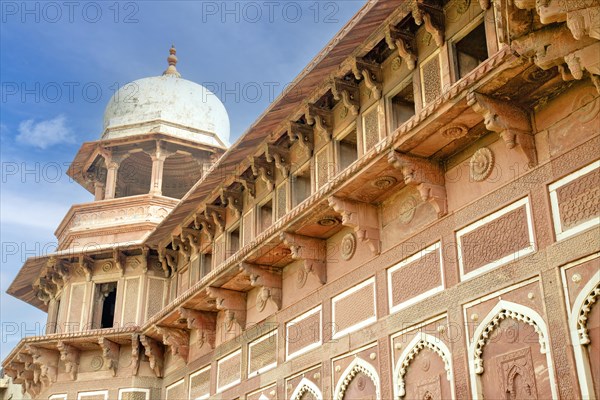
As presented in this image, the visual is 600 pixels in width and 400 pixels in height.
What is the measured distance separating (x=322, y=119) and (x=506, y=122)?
140 inches

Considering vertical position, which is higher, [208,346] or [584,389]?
[208,346]

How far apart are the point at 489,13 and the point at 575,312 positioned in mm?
3156

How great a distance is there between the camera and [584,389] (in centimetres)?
634

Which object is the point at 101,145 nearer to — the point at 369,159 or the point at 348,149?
the point at 348,149

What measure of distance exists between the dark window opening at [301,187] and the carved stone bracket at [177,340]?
4.14 meters

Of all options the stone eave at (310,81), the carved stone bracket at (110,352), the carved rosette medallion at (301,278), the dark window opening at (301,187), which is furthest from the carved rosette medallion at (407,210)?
the carved stone bracket at (110,352)

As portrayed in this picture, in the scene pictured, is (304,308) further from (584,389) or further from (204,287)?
(584,389)

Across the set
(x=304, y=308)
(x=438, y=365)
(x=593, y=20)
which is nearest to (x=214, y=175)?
(x=304, y=308)

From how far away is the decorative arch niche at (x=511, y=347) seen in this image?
6887mm

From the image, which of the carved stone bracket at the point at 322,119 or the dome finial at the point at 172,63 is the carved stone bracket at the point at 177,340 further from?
the dome finial at the point at 172,63

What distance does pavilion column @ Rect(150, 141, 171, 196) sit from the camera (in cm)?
1662

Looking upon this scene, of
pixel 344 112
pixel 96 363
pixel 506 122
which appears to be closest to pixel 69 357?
pixel 96 363

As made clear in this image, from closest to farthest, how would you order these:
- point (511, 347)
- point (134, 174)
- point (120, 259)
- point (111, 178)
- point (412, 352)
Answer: point (511, 347) < point (412, 352) < point (120, 259) < point (111, 178) < point (134, 174)

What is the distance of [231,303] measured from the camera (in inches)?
482
